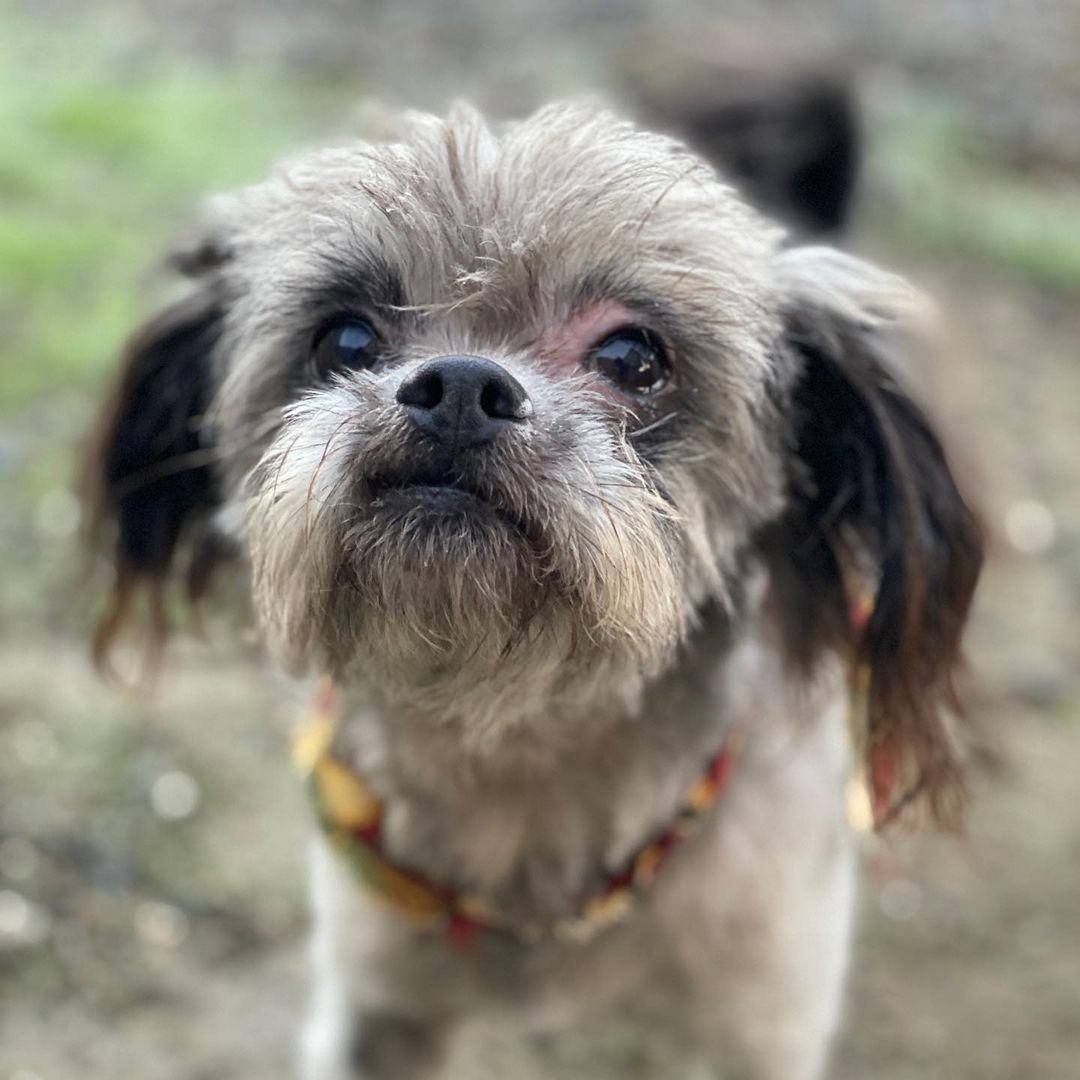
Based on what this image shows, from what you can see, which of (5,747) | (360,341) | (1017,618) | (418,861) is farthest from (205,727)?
(1017,618)

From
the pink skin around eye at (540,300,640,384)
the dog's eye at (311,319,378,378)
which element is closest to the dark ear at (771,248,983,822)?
the pink skin around eye at (540,300,640,384)

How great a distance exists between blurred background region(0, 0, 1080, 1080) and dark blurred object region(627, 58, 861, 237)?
122 millimetres

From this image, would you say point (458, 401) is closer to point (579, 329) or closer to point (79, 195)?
point (579, 329)

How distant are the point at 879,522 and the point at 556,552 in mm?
641

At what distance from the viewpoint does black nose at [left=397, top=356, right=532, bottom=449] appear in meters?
1.51

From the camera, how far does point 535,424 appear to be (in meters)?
1.58

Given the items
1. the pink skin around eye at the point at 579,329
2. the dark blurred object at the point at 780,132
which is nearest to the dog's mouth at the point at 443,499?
the pink skin around eye at the point at 579,329

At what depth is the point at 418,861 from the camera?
2098 mm

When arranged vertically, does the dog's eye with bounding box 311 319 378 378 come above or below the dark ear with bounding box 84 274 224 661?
above

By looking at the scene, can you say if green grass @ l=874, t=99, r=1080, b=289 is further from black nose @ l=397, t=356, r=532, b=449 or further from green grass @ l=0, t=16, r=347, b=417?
black nose @ l=397, t=356, r=532, b=449

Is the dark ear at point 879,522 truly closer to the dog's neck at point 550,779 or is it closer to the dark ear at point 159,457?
the dog's neck at point 550,779

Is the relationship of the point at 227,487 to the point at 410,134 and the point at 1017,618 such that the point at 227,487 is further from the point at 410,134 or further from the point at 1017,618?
the point at 1017,618

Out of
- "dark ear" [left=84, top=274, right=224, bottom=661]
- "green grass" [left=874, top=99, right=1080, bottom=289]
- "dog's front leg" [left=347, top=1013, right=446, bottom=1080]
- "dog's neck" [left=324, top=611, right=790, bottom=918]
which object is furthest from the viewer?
"green grass" [left=874, top=99, right=1080, bottom=289]

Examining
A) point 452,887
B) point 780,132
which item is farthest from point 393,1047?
point 780,132
